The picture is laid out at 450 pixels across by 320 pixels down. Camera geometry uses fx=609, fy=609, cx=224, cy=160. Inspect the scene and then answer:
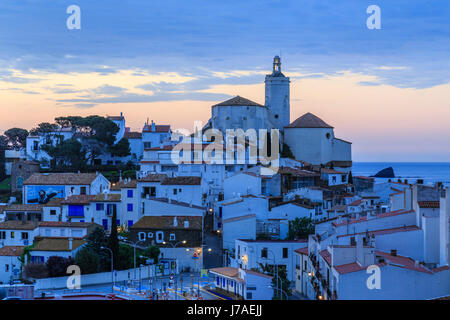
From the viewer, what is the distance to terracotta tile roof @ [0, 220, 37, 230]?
125ft

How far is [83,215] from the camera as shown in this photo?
40.5 meters

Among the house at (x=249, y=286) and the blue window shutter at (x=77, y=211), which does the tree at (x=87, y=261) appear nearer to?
the house at (x=249, y=286)

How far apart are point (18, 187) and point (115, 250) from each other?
29.8m

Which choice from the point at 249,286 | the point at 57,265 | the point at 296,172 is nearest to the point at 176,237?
the point at 57,265

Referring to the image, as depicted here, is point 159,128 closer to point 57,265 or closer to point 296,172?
point 296,172

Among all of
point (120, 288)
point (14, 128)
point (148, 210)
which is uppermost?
point (14, 128)

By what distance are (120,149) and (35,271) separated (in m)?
31.9

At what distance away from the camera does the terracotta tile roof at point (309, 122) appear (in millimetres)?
65312

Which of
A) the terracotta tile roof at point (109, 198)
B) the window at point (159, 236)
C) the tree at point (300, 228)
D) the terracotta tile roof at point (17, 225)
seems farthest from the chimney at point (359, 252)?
the terracotta tile roof at point (17, 225)

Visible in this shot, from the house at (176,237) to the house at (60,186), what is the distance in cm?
1116

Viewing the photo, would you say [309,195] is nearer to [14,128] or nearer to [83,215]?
[83,215]

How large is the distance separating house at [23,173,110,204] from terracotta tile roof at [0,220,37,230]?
6.77 meters

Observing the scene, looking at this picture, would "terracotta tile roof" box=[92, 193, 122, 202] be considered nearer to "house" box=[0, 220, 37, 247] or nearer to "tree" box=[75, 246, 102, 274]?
"house" box=[0, 220, 37, 247]
